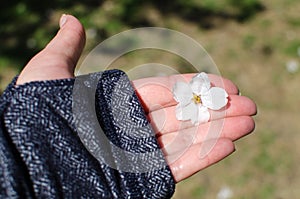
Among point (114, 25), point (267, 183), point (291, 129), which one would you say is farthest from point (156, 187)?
point (114, 25)

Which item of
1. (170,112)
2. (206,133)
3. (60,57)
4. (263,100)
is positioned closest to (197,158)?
(206,133)

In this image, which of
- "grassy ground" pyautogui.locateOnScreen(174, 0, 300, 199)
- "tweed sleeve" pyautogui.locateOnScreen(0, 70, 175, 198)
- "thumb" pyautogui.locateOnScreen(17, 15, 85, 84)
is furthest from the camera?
"grassy ground" pyautogui.locateOnScreen(174, 0, 300, 199)

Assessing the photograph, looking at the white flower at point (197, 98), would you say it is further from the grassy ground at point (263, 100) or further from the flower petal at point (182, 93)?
the grassy ground at point (263, 100)

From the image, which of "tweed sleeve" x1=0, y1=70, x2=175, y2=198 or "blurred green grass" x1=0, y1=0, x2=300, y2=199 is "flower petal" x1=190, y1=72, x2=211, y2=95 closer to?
"tweed sleeve" x1=0, y1=70, x2=175, y2=198

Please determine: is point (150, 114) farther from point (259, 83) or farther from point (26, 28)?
point (26, 28)

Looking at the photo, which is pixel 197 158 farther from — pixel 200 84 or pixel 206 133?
pixel 200 84

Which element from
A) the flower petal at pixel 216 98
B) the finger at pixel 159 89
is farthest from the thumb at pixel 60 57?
the flower petal at pixel 216 98

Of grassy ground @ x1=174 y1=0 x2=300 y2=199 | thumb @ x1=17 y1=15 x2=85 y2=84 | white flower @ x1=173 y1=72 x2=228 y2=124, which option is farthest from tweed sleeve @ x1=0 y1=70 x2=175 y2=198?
grassy ground @ x1=174 y1=0 x2=300 y2=199
